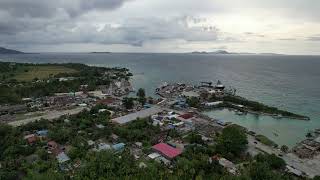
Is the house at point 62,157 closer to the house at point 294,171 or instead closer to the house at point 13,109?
the house at point 294,171

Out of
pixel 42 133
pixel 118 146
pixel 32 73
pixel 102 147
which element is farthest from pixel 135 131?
pixel 32 73

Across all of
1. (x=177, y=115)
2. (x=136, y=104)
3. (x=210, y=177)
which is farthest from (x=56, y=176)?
(x=136, y=104)

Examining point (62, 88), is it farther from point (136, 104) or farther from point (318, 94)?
point (318, 94)

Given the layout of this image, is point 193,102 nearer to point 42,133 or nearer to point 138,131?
point 138,131

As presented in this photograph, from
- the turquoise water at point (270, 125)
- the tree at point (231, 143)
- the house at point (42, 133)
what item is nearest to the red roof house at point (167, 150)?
the tree at point (231, 143)

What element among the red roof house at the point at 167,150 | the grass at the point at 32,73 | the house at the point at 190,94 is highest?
the grass at the point at 32,73
